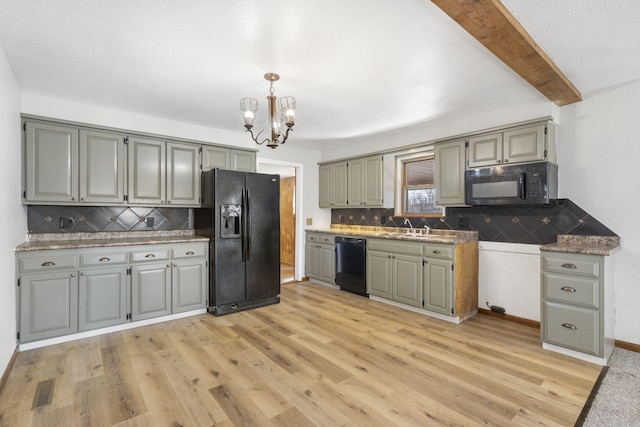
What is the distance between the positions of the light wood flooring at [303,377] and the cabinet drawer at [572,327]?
14 centimetres

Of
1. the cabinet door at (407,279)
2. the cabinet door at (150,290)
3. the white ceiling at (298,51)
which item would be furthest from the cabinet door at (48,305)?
the cabinet door at (407,279)

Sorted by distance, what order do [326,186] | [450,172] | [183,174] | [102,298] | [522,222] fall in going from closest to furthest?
[102,298] < [522,222] < [450,172] < [183,174] < [326,186]

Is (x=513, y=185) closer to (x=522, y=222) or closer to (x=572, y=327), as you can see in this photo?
(x=522, y=222)

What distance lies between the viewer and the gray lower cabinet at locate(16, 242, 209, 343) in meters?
2.77

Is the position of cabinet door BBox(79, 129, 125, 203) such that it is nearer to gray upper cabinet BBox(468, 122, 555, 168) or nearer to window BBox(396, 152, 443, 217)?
window BBox(396, 152, 443, 217)

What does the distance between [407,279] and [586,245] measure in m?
1.79

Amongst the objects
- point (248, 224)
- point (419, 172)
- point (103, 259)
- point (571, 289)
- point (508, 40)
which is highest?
point (508, 40)

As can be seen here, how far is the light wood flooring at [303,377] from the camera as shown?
188 cm

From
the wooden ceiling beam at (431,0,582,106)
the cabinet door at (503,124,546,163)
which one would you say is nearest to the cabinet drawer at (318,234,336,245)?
the cabinet door at (503,124,546,163)

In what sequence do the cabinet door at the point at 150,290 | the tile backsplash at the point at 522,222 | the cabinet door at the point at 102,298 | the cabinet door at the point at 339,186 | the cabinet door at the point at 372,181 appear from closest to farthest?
the cabinet door at the point at 102,298 < the tile backsplash at the point at 522,222 < the cabinet door at the point at 150,290 < the cabinet door at the point at 372,181 < the cabinet door at the point at 339,186

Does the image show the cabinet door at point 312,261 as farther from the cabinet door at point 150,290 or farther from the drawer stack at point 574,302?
the drawer stack at point 574,302

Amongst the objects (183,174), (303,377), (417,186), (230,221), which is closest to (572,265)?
(417,186)

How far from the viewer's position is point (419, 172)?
4.51 m

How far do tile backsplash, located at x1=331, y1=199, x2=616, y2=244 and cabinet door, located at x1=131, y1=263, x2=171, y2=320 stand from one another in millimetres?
3312
